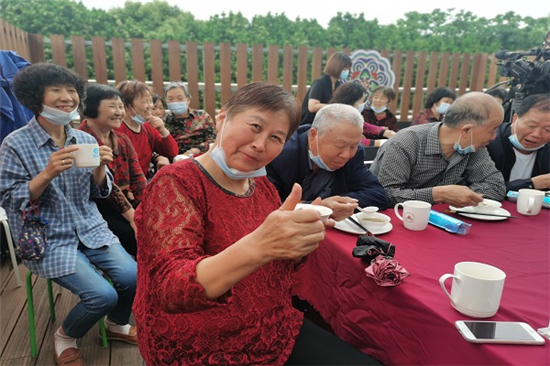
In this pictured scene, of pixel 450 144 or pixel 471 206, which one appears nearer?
pixel 471 206

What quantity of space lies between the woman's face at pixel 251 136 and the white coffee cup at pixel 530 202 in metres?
1.52

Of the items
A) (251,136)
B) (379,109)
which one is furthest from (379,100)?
(251,136)

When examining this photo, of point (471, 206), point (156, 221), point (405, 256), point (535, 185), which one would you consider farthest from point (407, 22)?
point (156, 221)

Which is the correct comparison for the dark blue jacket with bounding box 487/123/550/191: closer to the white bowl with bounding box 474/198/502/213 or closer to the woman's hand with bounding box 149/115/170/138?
the white bowl with bounding box 474/198/502/213

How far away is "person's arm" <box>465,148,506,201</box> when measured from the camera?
2115mm

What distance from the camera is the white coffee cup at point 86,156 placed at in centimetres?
169

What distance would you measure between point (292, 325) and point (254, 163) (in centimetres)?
58

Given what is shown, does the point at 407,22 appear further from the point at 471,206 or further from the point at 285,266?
the point at 285,266

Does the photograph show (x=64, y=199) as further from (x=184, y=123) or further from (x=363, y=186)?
(x=184, y=123)

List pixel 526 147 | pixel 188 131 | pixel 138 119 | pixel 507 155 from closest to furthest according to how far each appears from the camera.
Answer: pixel 526 147, pixel 507 155, pixel 138 119, pixel 188 131

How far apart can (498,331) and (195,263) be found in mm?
776

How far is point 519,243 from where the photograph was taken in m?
1.48

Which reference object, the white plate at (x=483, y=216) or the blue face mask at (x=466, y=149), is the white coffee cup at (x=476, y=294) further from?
the blue face mask at (x=466, y=149)

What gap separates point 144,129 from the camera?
3057 millimetres
